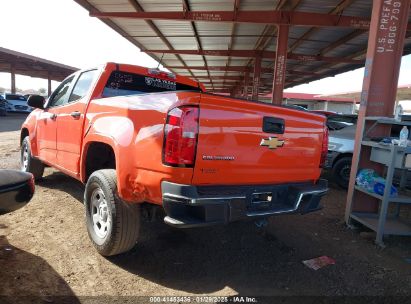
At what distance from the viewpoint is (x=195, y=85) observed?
5617mm

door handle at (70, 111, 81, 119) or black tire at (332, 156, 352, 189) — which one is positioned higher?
door handle at (70, 111, 81, 119)

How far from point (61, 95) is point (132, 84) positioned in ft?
4.81

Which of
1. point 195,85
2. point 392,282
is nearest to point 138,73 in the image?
point 195,85

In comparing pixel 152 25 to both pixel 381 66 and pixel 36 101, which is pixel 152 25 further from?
pixel 381 66

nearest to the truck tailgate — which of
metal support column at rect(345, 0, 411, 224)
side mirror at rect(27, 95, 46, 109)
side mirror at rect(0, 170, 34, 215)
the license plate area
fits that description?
the license plate area

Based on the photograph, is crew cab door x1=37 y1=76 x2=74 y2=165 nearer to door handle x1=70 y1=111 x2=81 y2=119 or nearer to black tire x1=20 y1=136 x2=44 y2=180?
black tire x1=20 y1=136 x2=44 y2=180

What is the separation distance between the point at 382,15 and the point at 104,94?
398 cm

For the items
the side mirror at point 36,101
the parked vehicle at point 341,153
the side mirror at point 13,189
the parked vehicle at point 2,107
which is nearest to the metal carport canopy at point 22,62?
the parked vehicle at point 2,107

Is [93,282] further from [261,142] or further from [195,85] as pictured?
[195,85]

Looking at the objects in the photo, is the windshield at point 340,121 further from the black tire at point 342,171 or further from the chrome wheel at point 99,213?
the chrome wheel at point 99,213

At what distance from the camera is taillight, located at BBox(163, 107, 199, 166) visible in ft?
9.02

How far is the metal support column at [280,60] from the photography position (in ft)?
38.5

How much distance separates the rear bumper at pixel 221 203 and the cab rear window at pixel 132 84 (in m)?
2.10

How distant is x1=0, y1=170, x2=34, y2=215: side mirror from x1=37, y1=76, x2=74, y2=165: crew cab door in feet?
6.36
